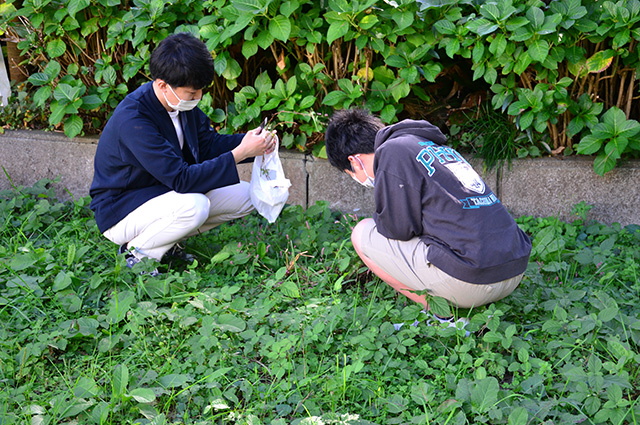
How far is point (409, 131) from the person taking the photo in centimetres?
260

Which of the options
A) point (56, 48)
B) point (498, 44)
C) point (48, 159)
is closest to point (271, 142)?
point (498, 44)

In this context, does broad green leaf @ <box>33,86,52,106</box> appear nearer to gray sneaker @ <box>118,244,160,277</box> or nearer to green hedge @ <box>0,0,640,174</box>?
green hedge @ <box>0,0,640,174</box>

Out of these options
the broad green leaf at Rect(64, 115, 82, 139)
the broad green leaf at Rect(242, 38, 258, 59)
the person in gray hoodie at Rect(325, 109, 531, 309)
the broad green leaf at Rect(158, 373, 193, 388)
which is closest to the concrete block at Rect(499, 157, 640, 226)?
the person in gray hoodie at Rect(325, 109, 531, 309)

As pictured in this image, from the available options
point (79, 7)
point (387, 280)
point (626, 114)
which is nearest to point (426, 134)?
point (387, 280)

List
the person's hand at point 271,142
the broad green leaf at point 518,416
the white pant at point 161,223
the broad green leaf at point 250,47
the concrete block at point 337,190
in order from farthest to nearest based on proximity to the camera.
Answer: the concrete block at point 337,190 → the broad green leaf at point 250,47 → the person's hand at point 271,142 → the white pant at point 161,223 → the broad green leaf at point 518,416

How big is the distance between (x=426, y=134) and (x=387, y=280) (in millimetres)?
690

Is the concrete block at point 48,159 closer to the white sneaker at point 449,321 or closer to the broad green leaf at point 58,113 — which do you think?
the broad green leaf at point 58,113

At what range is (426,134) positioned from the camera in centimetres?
262

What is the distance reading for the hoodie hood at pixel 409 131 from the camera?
260cm

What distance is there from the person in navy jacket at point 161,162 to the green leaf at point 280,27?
2.40 feet

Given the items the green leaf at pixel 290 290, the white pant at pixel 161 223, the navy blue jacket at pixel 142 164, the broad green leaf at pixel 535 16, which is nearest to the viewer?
the green leaf at pixel 290 290

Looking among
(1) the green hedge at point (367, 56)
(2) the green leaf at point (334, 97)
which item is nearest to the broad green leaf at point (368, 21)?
(1) the green hedge at point (367, 56)

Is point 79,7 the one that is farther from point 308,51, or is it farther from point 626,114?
point 626,114

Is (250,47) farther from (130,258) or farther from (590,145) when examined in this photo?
(590,145)
